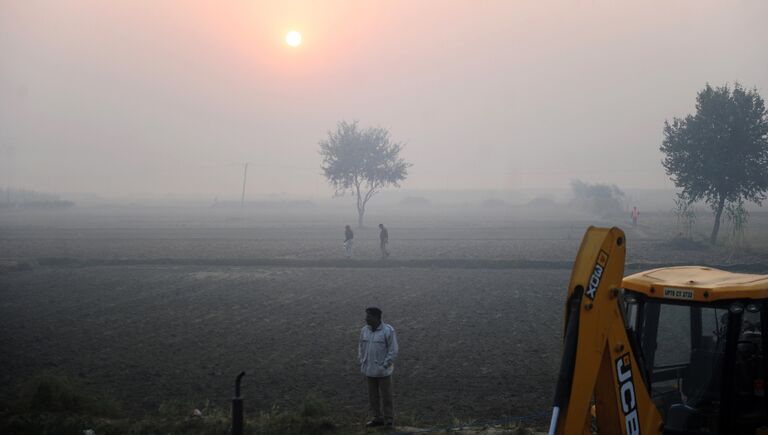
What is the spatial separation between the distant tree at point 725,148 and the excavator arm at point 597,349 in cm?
3920

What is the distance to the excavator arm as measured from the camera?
169 inches

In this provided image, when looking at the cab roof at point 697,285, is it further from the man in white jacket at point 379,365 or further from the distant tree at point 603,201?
the distant tree at point 603,201

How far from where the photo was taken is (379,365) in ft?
28.9

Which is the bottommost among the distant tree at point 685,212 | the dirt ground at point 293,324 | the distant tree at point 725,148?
the dirt ground at point 293,324

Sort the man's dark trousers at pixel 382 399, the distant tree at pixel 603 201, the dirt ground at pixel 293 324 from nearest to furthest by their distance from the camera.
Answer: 1. the man's dark trousers at pixel 382 399
2. the dirt ground at pixel 293 324
3. the distant tree at pixel 603 201

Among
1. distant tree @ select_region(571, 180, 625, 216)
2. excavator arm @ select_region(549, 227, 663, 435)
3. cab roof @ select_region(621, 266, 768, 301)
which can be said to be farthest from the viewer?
distant tree @ select_region(571, 180, 625, 216)

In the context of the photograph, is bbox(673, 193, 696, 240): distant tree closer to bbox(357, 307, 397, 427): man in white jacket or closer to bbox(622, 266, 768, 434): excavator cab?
bbox(357, 307, 397, 427): man in white jacket

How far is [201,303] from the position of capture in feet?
66.0

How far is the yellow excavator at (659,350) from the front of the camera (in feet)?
14.3

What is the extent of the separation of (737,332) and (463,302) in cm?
1487

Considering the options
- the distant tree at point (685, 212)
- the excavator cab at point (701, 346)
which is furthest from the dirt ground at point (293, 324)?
the distant tree at point (685, 212)

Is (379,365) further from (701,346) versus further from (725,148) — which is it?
(725,148)

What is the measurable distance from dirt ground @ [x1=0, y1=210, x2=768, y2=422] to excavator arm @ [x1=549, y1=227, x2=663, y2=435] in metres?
5.07

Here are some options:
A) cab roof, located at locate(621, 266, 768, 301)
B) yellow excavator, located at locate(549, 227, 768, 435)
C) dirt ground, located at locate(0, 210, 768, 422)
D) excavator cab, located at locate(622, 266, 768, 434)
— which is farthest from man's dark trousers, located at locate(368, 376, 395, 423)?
cab roof, located at locate(621, 266, 768, 301)
